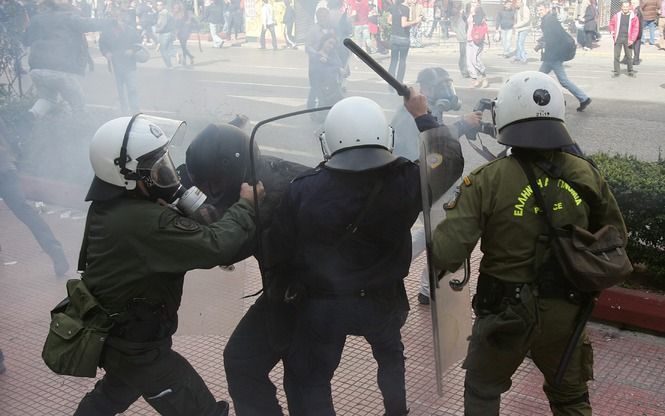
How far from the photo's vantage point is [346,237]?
2.81 m

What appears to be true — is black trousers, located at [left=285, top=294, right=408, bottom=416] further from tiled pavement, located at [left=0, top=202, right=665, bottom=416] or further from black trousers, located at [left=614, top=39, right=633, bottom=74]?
black trousers, located at [left=614, top=39, right=633, bottom=74]

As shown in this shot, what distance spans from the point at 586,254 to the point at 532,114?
1.62 ft

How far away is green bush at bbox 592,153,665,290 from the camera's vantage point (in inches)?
172

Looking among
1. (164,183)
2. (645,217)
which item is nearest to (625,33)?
(645,217)

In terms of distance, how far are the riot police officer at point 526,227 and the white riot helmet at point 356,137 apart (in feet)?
→ 1.00

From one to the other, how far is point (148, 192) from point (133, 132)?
208 millimetres

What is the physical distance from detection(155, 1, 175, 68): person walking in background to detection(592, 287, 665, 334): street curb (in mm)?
15173

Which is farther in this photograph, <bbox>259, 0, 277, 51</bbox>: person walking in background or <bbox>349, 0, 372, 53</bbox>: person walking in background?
<bbox>259, 0, 277, 51</bbox>: person walking in background

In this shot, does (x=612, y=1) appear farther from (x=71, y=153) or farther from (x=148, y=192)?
(x=148, y=192)

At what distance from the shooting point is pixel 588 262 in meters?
2.61

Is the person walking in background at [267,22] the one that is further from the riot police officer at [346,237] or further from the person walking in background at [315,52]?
the riot police officer at [346,237]

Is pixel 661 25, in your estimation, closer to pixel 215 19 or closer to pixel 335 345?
pixel 215 19

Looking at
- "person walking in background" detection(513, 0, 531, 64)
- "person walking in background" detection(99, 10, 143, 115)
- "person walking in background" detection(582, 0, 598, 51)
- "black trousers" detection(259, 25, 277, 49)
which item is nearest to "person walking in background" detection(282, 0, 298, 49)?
"black trousers" detection(259, 25, 277, 49)

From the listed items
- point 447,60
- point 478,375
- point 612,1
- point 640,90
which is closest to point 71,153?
point 478,375
